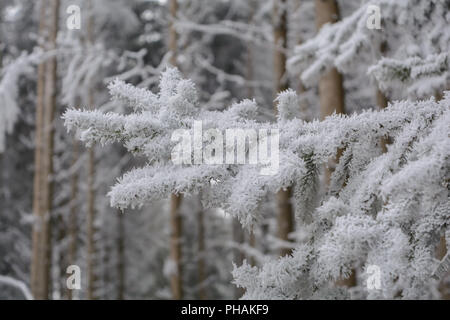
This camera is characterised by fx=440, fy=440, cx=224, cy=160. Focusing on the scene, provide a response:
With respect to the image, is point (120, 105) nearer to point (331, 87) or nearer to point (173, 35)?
point (173, 35)

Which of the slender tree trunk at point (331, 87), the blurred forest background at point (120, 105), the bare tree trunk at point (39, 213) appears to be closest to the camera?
the slender tree trunk at point (331, 87)

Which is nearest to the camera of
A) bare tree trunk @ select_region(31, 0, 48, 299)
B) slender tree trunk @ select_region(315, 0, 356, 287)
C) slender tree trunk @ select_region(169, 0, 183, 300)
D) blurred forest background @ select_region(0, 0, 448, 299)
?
slender tree trunk @ select_region(315, 0, 356, 287)

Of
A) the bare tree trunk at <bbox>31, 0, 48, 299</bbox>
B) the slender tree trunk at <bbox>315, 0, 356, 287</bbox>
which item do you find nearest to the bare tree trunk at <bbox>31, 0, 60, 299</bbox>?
the bare tree trunk at <bbox>31, 0, 48, 299</bbox>

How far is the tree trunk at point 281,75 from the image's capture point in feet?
22.1

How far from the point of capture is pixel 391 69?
321 centimetres

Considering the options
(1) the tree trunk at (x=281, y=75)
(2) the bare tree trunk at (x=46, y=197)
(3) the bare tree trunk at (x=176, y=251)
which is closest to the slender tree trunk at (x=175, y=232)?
(3) the bare tree trunk at (x=176, y=251)

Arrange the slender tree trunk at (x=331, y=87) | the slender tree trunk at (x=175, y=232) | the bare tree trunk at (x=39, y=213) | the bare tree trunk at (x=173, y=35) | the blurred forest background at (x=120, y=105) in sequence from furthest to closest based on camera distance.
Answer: the slender tree trunk at (x=175, y=232), the bare tree trunk at (x=173, y=35), the blurred forest background at (x=120, y=105), the bare tree trunk at (x=39, y=213), the slender tree trunk at (x=331, y=87)

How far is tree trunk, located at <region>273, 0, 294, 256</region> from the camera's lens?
674 cm

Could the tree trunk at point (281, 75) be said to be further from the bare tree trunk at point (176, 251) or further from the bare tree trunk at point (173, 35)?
the bare tree trunk at point (176, 251)

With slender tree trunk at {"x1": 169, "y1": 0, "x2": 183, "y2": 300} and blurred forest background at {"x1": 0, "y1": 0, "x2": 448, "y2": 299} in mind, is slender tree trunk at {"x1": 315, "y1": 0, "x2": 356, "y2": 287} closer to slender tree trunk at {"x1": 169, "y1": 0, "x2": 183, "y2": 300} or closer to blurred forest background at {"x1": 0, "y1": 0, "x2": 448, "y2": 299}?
blurred forest background at {"x1": 0, "y1": 0, "x2": 448, "y2": 299}

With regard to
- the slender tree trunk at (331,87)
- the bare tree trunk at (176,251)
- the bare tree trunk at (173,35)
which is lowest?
the bare tree trunk at (176,251)

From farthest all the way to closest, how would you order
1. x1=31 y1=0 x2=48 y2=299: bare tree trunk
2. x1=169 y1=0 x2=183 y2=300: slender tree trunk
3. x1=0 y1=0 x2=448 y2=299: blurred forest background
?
x1=169 y1=0 x2=183 y2=300: slender tree trunk
x1=0 y1=0 x2=448 y2=299: blurred forest background
x1=31 y1=0 x2=48 y2=299: bare tree trunk

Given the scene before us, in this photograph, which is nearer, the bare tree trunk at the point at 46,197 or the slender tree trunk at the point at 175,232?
the bare tree trunk at the point at 46,197
